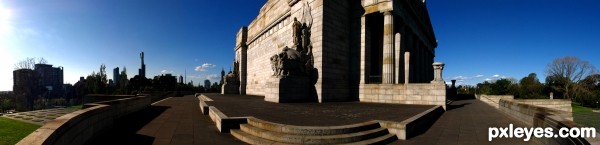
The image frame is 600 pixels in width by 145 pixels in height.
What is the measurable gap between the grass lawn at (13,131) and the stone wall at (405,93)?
1838 centimetres

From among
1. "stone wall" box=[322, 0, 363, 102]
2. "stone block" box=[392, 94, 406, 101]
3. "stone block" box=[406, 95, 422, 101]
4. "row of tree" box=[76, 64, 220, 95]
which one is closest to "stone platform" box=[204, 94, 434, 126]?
"stone block" box=[406, 95, 422, 101]

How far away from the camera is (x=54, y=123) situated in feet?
15.1

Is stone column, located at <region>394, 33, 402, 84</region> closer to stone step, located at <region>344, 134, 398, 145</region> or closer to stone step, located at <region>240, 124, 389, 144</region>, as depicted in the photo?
stone step, located at <region>344, 134, 398, 145</region>

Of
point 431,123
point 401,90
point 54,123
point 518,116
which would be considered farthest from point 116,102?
point 518,116

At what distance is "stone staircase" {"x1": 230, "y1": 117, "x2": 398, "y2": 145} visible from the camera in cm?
616

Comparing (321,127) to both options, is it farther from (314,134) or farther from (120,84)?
(120,84)

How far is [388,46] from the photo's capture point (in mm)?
19891

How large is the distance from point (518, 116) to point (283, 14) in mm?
17977

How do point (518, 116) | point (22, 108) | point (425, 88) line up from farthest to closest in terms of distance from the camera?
point (22, 108), point (425, 88), point (518, 116)

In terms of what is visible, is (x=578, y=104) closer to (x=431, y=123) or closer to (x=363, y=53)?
(x=363, y=53)

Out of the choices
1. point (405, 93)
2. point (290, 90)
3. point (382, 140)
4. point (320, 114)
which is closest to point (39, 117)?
point (290, 90)

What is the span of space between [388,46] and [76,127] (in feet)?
60.0

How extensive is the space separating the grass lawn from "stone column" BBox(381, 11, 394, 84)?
2065 centimetres

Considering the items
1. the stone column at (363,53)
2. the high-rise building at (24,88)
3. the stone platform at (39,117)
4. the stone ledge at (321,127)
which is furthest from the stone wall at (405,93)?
the high-rise building at (24,88)
